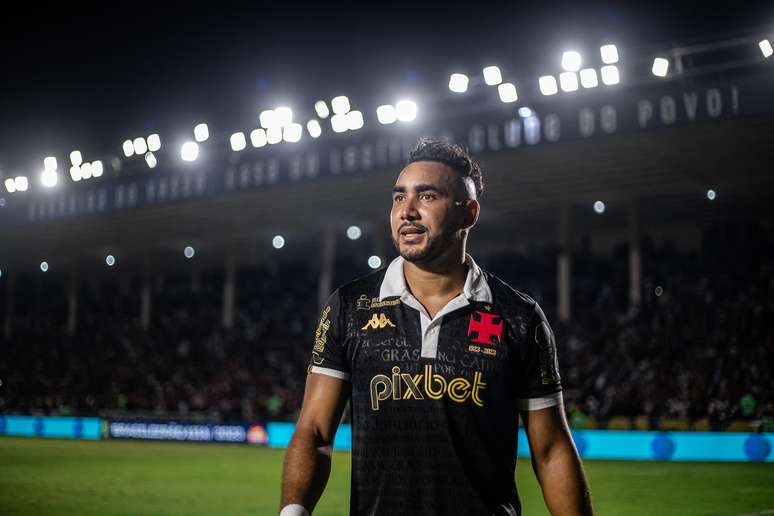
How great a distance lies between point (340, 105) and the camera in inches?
1169

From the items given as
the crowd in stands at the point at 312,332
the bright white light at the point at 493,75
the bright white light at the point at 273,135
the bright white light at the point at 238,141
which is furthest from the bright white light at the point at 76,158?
the bright white light at the point at 493,75

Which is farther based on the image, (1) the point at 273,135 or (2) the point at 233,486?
(1) the point at 273,135

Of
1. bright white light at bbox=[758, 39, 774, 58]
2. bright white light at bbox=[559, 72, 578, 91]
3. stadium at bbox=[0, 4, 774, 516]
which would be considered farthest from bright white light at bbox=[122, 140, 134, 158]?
bright white light at bbox=[758, 39, 774, 58]

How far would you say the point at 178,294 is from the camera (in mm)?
49188

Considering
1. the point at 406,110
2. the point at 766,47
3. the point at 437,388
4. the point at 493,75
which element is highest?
the point at 493,75

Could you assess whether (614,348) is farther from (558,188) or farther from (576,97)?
(576,97)

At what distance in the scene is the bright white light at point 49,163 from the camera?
121ft

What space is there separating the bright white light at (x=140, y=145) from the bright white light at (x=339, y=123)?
8515 mm

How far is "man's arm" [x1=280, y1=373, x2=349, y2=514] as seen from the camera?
340cm

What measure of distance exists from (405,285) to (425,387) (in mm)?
435

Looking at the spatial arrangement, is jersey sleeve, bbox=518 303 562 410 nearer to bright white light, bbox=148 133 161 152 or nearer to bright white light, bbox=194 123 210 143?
bright white light, bbox=194 123 210 143

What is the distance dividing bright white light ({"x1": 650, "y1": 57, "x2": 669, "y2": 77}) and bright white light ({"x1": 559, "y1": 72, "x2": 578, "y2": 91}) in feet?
6.87

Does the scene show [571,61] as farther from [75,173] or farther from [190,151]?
[75,173]

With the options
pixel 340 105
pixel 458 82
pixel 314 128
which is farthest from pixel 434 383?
pixel 314 128
